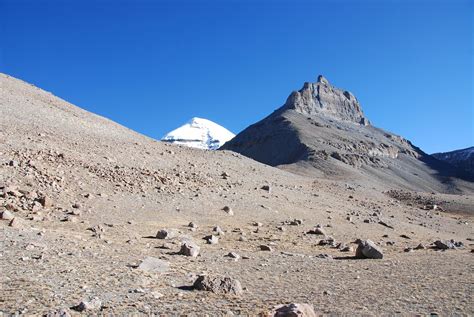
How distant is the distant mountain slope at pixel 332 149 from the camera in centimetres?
9581

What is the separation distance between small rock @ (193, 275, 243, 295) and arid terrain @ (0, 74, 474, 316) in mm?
68

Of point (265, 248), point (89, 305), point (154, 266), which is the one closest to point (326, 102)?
point (265, 248)

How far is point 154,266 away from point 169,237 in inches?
161

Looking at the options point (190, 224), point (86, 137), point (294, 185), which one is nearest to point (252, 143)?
point (294, 185)

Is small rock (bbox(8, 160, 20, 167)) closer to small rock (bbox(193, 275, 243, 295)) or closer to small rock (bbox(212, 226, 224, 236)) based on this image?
small rock (bbox(212, 226, 224, 236))

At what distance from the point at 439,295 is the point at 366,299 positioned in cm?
150

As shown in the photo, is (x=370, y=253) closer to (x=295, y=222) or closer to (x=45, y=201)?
(x=295, y=222)

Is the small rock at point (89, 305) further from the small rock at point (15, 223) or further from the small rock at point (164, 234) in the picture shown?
the small rock at point (164, 234)

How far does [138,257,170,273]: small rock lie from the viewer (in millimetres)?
8791

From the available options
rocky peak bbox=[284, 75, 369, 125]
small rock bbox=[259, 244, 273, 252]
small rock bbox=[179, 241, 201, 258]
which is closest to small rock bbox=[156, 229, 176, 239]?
small rock bbox=[179, 241, 201, 258]

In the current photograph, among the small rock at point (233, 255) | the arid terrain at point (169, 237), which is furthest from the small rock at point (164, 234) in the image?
the small rock at point (233, 255)

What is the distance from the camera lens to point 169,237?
13.1 meters

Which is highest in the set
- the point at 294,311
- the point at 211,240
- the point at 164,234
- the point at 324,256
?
the point at 164,234

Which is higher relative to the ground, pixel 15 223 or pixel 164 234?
pixel 15 223
